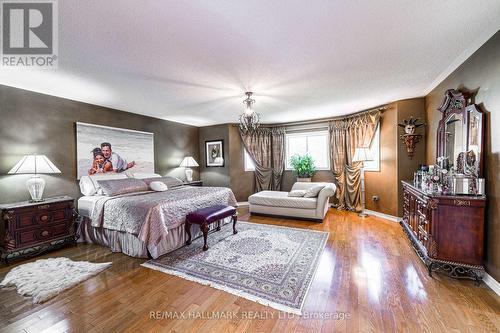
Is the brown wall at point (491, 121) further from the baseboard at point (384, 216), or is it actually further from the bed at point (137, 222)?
the bed at point (137, 222)

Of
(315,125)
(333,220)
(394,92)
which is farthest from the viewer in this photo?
(315,125)

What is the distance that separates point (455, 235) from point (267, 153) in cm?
450

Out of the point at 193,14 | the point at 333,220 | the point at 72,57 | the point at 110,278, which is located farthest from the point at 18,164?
the point at 333,220

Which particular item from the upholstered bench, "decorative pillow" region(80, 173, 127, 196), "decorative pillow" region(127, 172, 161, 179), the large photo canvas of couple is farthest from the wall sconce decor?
Answer: "decorative pillow" region(80, 173, 127, 196)

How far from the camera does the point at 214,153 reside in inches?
244

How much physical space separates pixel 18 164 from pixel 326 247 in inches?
180

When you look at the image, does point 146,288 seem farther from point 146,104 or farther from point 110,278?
point 146,104

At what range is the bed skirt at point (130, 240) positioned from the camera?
109 inches

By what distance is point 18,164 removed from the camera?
9.14 feet

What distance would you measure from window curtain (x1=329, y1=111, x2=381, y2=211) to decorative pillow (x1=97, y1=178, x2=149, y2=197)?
463 centimetres

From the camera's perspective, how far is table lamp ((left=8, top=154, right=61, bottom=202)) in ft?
9.07

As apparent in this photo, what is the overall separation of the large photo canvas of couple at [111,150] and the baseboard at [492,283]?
5721 mm

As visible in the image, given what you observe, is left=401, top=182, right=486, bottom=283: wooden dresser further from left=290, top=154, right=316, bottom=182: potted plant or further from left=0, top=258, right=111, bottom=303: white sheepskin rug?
left=0, top=258, right=111, bottom=303: white sheepskin rug

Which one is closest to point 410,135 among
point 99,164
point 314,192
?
point 314,192
